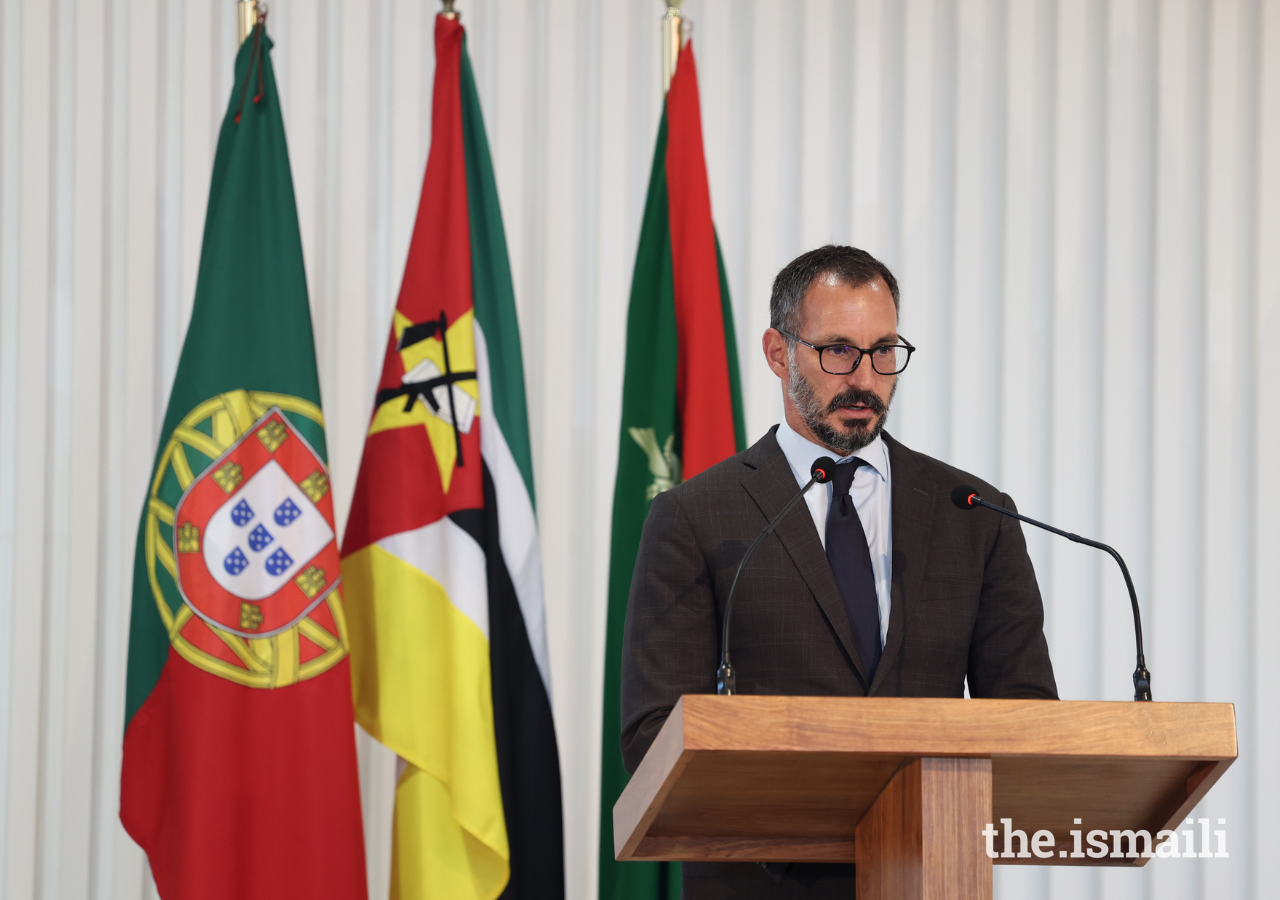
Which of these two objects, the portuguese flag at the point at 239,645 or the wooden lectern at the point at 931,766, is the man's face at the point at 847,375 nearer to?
the wooden lectern at the point at 931,766

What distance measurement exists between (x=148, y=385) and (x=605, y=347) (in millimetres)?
1218

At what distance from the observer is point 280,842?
109 inches

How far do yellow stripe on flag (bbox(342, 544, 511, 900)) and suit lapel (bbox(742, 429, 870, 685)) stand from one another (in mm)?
1094

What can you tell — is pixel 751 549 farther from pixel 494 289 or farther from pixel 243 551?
pixel 494 289

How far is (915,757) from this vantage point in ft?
4.35

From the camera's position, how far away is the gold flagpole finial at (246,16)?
120 inches

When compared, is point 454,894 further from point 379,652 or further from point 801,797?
point 801,797

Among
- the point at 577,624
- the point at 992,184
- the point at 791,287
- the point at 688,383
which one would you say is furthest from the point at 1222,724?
the point at 992,184

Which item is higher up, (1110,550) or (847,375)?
(847,375)

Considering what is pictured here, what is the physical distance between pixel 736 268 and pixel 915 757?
2.41 meters

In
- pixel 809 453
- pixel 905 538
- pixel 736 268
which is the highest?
pixel 736 268

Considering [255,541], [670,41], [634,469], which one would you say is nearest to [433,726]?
[255,541]

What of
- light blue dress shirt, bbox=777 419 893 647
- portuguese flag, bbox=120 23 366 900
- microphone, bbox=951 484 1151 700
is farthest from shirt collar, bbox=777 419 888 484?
portuguese flag, bbox=120 23 366 900

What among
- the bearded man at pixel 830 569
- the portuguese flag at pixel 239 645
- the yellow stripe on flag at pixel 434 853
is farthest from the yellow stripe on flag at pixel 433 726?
the bearded man at pixel 830 569
